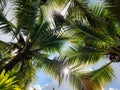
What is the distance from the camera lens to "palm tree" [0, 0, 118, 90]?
1120 centimetres

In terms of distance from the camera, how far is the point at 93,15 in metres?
11.1

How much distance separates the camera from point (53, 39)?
12.1 m

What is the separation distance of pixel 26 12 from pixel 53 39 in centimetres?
173

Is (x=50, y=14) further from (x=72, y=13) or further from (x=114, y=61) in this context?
(x=114, y=61)

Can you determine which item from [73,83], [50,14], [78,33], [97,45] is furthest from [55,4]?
[73,83]

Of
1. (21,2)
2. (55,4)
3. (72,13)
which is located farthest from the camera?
(55,4)

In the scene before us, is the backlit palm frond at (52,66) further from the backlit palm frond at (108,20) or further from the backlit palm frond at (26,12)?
the backlit palm frond at (108,20)

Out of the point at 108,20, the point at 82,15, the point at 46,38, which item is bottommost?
the point at 46,38

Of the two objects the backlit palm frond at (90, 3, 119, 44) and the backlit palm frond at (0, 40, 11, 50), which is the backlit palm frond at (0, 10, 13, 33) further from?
the backlit palm frond at (90, 3, 119, 44)

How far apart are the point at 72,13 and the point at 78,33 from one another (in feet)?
2.88

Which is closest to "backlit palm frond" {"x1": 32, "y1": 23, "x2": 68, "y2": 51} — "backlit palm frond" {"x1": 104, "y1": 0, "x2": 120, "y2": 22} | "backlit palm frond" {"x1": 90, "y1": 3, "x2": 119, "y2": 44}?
"backlit palm frond" {"x1": 90, "y1": 3, "x2": 119, "y2": 44}

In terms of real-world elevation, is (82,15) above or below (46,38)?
above

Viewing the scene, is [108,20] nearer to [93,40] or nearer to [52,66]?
[93,40]

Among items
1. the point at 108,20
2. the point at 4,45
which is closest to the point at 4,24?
the point at 4,45
